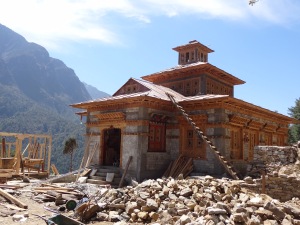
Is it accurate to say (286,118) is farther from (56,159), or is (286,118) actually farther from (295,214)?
(56,159)

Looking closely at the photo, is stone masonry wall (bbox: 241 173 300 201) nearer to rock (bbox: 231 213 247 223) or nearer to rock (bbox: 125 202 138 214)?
rock (bbox: 231 213 247 223)

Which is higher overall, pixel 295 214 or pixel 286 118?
pixel 286 118

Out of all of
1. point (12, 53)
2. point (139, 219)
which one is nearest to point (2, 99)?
point (12, 53)

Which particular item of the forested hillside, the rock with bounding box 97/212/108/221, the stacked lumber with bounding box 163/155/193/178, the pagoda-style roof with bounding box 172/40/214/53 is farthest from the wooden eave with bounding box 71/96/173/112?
the forested hillside

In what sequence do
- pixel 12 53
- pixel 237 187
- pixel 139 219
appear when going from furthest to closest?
pixel 12 53
pixel 237 187
pixel 139 219

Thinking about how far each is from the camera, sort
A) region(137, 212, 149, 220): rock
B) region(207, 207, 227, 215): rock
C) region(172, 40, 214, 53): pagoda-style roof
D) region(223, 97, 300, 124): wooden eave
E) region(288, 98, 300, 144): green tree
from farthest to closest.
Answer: region(288, 98, 300, 144): green tree, region(172, 40, 214, 53): pagoda-style roof, region(223, 97, 300, 124): wooden eave, region(137, 212, 149, 220): rock, region(207, 207, 227, 215): rock

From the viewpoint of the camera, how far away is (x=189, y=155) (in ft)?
56.3

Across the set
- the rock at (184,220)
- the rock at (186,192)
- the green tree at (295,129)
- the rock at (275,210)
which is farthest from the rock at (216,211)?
the green tree at (295,129)

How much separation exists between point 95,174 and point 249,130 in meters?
9.62

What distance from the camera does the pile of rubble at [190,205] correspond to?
29.0 ft

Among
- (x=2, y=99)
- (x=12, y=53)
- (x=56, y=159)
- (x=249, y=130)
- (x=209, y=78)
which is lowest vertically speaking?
(x=56, y=159)

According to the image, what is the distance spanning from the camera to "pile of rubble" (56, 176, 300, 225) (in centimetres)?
885

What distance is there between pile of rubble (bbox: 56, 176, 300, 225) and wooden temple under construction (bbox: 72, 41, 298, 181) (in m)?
3.49

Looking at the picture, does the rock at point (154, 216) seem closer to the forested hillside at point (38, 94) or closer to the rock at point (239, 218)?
the rock at point (239, 218)
